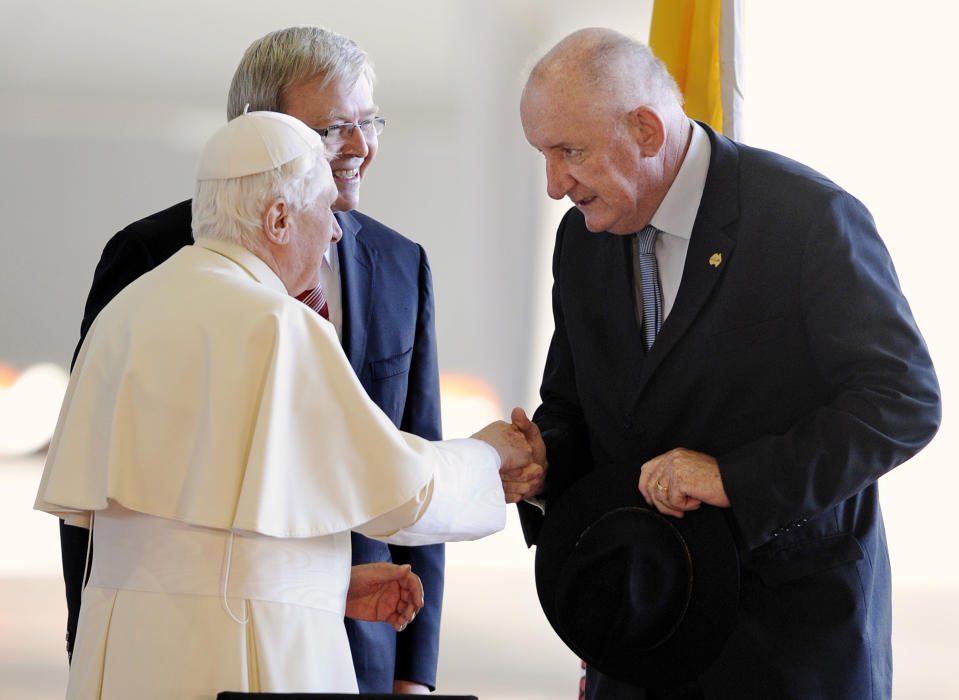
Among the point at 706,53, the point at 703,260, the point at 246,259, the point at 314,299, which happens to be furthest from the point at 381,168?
the point at 246,259

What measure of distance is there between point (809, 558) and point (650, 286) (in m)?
0.61

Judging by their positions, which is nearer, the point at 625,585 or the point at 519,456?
the point at 625,585

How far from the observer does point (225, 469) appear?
5.81 ft

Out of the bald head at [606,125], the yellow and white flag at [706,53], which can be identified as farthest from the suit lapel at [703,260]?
the yellow and white flag at [706,53]

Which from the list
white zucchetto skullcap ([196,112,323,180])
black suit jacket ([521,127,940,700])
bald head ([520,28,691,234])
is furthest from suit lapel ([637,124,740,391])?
white zucchetto skullcap ([196,112,323,180])

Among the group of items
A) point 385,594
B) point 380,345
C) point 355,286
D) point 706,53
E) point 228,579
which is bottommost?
point 385,594

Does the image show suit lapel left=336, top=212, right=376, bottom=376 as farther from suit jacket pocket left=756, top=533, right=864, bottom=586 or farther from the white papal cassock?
suit jacket pocket left=756, top=533, right=864, bottom=586

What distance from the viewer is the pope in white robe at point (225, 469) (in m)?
1.78

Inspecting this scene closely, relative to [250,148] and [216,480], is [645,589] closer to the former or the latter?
[216,480]

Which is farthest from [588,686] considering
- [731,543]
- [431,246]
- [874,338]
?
[431,246]

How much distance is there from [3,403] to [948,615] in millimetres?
3920

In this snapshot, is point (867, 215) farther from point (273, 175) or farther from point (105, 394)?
point (105, 394)

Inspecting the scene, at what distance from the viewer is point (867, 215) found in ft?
6.81

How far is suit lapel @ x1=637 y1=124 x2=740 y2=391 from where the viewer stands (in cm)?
213
